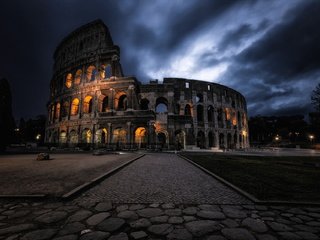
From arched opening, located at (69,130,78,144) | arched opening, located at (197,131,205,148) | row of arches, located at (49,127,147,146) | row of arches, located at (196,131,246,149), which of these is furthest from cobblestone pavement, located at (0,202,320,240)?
arched opening, located at (197,131,205,148)

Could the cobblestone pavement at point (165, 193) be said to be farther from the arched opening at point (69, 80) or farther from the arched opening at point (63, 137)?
the arched opening at point (69, 80)

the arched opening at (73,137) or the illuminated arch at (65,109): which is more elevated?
the illuminated arch at (65,109)

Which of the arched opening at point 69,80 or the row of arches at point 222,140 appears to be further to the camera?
the arched opening at point 69,80

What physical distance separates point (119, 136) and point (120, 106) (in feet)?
28.7

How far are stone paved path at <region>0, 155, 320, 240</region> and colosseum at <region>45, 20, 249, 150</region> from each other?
20.9 m

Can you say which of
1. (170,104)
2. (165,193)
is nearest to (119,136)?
(170,104)

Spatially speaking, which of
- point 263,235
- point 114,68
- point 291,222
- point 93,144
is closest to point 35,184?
point 263,235

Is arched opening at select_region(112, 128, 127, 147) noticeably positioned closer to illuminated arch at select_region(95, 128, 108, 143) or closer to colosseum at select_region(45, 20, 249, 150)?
colosseum at select_region(45, 20, 249, 150)

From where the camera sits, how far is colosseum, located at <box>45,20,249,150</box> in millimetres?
26297

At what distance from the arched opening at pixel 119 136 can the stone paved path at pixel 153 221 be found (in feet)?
74.6

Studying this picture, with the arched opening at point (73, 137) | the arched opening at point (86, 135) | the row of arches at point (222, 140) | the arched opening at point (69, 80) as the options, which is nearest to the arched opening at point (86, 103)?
the arched opening at point (86, 135)

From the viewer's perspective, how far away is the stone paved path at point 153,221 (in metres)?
2.10

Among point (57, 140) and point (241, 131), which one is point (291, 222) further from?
point (241, 131)

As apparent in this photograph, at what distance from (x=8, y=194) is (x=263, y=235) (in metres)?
4.94
